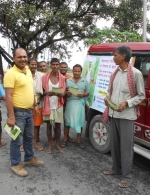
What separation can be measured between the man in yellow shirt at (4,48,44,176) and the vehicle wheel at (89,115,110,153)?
128cm

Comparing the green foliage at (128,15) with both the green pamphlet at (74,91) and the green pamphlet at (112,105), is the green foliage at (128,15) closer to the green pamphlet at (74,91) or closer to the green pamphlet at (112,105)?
the green pamphlet at (74,91)

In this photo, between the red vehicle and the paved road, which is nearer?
the paved road

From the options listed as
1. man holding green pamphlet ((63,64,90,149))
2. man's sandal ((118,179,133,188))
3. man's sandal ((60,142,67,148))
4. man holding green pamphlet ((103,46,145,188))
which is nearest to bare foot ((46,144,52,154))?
man's sandal ((60,142,67,148))

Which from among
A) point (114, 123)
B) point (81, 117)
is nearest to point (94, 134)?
point (81, 117)

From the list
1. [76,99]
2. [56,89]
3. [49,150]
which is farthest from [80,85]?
[49,150]

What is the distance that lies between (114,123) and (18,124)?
4.27ft

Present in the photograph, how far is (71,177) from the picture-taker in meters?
A: 3.31

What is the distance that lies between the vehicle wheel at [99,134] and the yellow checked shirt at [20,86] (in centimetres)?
139

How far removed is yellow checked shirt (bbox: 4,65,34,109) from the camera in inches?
122

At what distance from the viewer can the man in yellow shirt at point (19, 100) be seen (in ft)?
A: 10.2

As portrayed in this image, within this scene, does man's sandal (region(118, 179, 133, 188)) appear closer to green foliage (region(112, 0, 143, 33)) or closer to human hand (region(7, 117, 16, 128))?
human hand (region(7, 117, 16, 128))

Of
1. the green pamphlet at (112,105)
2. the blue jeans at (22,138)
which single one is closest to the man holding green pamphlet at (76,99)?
the blue jeans at (22,138)

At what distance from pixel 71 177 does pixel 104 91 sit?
1.50m

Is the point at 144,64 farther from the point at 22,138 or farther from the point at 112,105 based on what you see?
the point at 22,138
